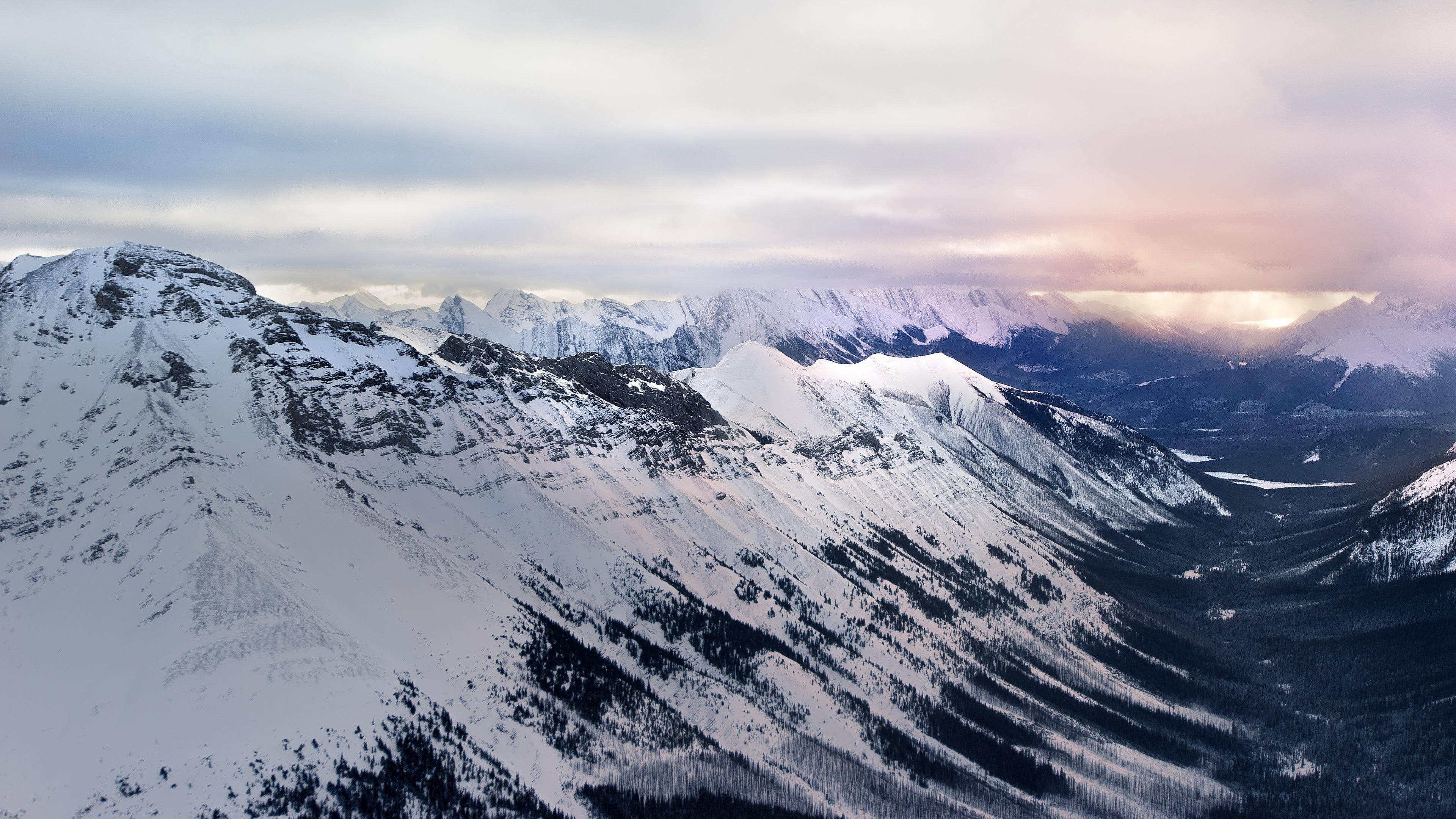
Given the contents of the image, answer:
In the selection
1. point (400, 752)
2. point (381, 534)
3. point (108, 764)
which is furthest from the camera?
point (381, 534)

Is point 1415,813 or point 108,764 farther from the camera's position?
point 1415,813

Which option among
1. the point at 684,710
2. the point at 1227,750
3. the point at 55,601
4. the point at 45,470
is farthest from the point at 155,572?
the point at 1227,750

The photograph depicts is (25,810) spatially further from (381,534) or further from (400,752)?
(381,534)

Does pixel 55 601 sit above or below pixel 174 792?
above

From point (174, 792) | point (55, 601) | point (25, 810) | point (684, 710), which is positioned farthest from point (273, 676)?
point (684, 710)

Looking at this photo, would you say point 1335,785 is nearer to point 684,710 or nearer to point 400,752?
point 684,710

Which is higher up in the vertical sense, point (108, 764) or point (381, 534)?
point (381, 534)

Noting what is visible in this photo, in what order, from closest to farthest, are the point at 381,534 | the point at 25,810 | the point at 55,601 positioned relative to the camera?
1. the point at 25,810
2. the point at 55,601
3. the point at 381,534

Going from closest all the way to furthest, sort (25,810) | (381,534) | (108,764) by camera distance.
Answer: (25,810) → (108,764) → (381,534)

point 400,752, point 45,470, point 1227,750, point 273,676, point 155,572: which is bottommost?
point 1227,750
